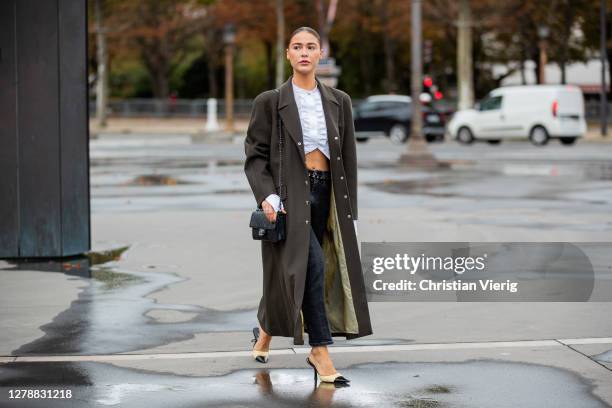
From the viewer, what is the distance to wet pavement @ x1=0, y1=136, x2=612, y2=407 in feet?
20.8

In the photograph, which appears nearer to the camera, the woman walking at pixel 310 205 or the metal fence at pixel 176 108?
the woman walking at pixel 310 205

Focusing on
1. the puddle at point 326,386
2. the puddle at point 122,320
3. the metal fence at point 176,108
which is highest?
the metal fence at point 176,108

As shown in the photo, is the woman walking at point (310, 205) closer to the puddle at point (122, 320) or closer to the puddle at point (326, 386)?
the puddle at point (326, 386)

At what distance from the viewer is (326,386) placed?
6.46 metres

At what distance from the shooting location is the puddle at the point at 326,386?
6105 mm

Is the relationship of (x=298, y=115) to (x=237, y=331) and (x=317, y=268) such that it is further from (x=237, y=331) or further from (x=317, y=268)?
(x=237, y=331)

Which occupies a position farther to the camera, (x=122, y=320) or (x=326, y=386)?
(x=122, y=320)

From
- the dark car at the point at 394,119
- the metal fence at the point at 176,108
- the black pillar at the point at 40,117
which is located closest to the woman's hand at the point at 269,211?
the black pillar at the point at 40,117

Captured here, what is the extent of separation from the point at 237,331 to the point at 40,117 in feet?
13.2

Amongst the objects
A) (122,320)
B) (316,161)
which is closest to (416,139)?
(122,320)

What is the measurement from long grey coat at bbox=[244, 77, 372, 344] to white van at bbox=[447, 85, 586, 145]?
32.7 metres

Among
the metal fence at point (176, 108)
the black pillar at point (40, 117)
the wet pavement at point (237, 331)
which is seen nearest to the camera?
the wet pavement at point (237, 331)

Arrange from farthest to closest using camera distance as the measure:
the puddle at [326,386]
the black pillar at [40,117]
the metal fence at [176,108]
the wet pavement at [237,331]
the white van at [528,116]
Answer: the metal fence at [176,108], the white van at [528,116], the black pillar at [40,117], the wet pavement at [237,331], the puddle at [326,386]

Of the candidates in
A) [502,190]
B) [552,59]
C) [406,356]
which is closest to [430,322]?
[406,356]
